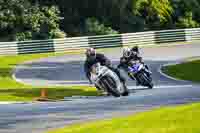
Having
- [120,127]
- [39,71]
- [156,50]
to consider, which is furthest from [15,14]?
[120,127]

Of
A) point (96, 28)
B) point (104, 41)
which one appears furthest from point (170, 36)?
point (104, 41)

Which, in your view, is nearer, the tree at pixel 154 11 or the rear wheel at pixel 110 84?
the rear wheel at pixel 110 84

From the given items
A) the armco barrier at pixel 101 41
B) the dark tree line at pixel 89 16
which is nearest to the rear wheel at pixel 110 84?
the armco barrier at pixel 101 41

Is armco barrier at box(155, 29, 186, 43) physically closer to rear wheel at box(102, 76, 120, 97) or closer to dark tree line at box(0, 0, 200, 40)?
dark tree line at box(0, 0, 200, 40)

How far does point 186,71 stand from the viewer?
30188mm

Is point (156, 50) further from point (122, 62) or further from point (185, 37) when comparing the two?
point (122, 62)

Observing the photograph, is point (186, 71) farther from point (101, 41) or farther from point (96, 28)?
point (96, 28)

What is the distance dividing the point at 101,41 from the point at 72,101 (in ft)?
78.9

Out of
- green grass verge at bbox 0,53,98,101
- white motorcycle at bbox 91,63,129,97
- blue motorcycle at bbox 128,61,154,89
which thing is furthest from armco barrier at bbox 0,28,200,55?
white motorcycle at bbox 91,63,129,97

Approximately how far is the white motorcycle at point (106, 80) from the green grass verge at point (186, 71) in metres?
7.27

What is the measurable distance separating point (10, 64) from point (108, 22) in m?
14.3

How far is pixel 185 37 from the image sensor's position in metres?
46.7

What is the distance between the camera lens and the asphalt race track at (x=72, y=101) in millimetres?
13898

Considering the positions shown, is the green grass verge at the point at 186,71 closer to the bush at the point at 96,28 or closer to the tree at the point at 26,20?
the bush at the point at 96,28
